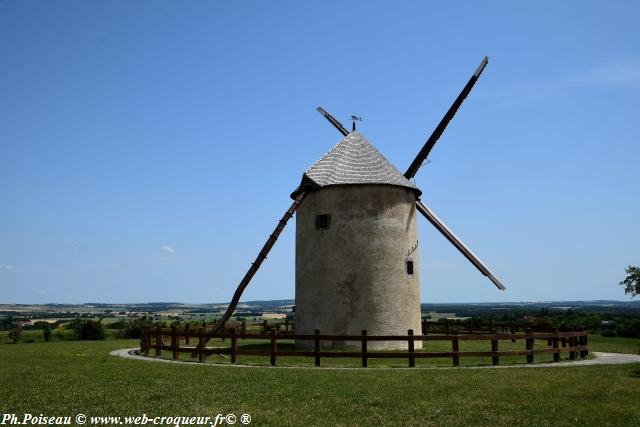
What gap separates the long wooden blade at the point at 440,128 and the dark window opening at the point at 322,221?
658 cm

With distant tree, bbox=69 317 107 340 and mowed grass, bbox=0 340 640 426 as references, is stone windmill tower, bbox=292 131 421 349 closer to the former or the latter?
mowed grass, bbox=0 340 640 426

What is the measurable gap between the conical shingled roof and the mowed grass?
9138 millimetres

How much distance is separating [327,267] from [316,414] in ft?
39.4

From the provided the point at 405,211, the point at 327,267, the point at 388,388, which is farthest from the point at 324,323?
the point at 388,388

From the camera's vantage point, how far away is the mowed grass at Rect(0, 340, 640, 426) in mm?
9219

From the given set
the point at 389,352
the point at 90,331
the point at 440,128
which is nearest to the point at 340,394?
the point at 389,352

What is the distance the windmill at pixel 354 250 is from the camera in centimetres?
2081

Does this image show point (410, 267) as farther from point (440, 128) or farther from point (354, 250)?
point (440, 128)

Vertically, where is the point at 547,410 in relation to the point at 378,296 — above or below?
below

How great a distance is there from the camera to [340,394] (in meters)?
11.0

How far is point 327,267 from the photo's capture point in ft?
69.7

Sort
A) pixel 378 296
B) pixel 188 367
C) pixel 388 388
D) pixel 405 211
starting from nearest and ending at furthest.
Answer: pixel 388 388
pixel 188 367
pixel 378 296
pixel 405 211

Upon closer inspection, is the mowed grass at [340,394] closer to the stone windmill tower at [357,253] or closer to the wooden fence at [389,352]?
the wooden fence at [389,352]

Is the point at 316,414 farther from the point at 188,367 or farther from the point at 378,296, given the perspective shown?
the point at 378,296
